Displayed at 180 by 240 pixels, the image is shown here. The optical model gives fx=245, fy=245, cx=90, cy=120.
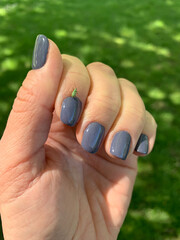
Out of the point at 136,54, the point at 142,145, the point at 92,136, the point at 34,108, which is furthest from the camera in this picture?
the point at 136,54

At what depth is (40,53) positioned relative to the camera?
1.40 meters

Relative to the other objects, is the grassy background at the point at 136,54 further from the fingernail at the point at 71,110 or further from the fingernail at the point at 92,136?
the fingernail at the point at 71,110

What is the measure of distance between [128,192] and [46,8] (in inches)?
214

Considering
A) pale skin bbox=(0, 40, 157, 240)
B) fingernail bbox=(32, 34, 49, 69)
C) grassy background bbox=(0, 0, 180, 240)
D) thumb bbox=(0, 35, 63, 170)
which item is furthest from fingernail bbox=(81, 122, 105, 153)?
grassy background bbox=(0, 0, 180, 240)

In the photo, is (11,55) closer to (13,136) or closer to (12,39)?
(12,39)

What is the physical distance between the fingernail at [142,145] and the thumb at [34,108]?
642 mm

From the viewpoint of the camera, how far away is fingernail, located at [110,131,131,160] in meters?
1.54

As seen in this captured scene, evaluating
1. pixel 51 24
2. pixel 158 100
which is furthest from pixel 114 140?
pixel 51 24

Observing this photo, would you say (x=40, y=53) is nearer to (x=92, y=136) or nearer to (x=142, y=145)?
(x=92, y=136)

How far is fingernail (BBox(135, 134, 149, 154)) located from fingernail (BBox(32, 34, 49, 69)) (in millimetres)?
826

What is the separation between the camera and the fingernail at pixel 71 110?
1.43 meters

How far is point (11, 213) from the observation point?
149 cm

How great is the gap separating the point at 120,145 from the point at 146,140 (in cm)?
26

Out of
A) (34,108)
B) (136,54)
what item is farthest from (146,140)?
(136,54)
